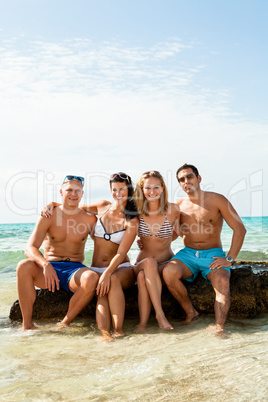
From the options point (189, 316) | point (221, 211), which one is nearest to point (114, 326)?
point (189, 316)

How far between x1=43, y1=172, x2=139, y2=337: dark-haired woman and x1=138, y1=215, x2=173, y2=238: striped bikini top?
0.56 ft

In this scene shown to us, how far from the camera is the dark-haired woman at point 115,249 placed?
4.91 m

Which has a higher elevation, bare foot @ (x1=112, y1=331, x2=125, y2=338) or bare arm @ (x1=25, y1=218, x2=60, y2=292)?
bare arm @ (x1=25, y1=218, x2=60, y2=292)

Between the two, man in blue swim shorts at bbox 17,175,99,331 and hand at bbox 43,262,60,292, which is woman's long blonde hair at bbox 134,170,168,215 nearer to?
man in blue swim shorts at bbox 17,175,99,331

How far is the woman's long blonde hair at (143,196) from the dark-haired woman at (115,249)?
0.29ft

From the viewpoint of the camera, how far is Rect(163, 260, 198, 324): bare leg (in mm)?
5180

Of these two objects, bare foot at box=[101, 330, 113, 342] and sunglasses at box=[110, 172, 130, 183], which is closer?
bare foot at box=[101, 330, 113, 342]

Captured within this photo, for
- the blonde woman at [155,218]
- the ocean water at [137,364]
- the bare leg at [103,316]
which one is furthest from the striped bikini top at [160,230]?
the ocean water at [137,364]

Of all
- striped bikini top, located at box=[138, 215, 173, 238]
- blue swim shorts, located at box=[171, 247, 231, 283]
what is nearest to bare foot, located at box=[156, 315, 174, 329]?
blue swim shorts, located at box=[171, 247, 231, 283]

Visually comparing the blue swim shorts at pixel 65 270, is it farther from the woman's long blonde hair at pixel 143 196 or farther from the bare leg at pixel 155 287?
the woman's long blonde hair at pixel 143 196

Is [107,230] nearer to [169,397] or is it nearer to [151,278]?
[151,278]

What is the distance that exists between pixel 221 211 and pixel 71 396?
347 centimetres

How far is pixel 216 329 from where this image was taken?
4.79 metres

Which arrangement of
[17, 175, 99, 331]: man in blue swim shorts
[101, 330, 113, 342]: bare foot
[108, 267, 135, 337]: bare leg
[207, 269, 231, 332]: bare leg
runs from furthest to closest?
[17, 175, 99, 331]: man in blue swim shorts → [207, 269, 231, 332]: bare leg → [108, 267, 135, 337]: bare leg → [101, 330, 113, 342]: bare foot
